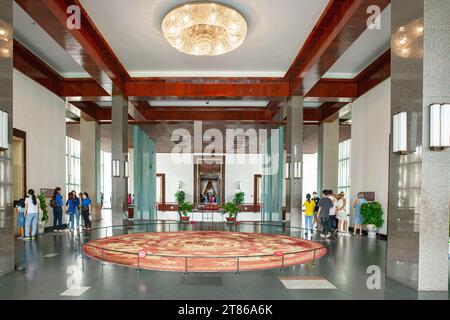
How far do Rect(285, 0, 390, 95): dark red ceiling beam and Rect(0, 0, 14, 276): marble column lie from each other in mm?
5885

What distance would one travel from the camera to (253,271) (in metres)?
5.87

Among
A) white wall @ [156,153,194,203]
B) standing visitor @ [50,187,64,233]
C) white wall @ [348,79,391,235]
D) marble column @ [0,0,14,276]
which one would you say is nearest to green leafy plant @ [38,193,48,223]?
standing visitor @ [50,187,64,233]

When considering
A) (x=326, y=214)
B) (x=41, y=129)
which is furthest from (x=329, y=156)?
(x=41, y=129)

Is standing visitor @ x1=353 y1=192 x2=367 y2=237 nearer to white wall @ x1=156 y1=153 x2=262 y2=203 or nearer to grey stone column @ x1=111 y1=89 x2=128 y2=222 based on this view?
grey stone column @ x1=111 y1=89 x2=128 y2=222

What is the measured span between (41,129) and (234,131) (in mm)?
9483

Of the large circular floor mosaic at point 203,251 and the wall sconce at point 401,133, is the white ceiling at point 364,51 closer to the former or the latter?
the wall sconce at point 401,133

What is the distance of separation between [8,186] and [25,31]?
191 inches

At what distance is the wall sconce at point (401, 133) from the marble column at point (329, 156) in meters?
11.5

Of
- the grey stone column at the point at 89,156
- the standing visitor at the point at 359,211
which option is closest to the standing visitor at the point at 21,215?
the grey stone column at the point at 89,156

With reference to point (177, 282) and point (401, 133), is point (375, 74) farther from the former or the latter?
point (177, 282)

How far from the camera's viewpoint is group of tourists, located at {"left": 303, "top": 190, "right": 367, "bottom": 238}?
10109mm

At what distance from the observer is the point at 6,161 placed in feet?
19.5
